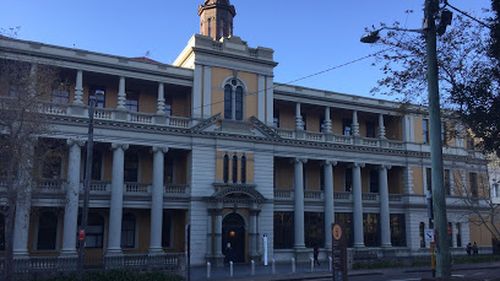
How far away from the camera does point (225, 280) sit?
1030 inches

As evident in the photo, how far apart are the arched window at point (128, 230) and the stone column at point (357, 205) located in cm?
1792

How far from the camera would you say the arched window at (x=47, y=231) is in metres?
33.5

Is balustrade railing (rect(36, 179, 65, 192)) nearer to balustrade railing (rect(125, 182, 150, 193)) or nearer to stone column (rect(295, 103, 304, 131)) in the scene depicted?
balustrade railing (rect(125, 182, 150, 193))

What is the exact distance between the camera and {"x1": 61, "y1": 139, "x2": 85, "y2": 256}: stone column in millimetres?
31812

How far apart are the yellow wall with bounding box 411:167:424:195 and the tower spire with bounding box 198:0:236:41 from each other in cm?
2115

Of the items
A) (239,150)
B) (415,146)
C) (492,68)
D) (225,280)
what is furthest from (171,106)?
(492,68)

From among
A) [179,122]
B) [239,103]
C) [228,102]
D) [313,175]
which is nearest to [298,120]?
[239,103]

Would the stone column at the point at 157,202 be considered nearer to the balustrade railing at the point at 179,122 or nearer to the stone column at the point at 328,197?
the balustrade railing at the point at 179,122

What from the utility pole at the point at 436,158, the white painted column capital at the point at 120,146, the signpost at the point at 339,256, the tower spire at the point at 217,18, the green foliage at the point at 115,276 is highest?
the tower spire at the point at 217,18

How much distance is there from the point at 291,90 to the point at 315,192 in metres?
8.55

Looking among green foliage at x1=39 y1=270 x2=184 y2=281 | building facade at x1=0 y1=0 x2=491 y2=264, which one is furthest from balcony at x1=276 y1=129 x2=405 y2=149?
green foliage at x1=39 y1=270 x2=184 y2=281

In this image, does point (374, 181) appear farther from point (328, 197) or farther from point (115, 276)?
point (115, 276)

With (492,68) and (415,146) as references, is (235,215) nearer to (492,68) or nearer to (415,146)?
(415,146)

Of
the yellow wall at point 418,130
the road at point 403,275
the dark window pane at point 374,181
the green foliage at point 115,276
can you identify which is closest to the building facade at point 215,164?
the dark window pane at point 374,181
